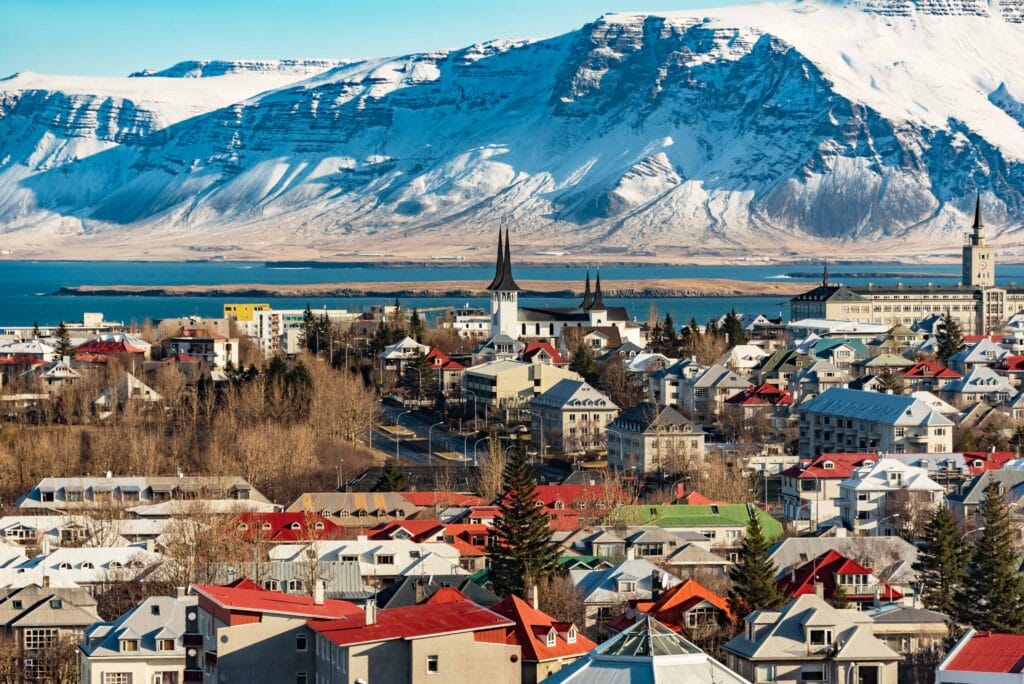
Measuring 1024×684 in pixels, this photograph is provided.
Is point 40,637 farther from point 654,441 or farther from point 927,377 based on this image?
point 927,377

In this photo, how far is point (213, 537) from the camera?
50875mm

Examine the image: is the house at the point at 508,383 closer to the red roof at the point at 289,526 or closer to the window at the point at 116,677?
the red roof at the point at 289,526

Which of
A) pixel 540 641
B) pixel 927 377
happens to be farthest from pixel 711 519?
pixel 927 377

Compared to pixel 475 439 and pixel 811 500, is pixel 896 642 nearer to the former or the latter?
pixel 811 500

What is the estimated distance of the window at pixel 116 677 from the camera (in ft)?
125

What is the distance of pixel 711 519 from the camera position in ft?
198

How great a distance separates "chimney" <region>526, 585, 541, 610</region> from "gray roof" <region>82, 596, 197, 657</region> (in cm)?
560

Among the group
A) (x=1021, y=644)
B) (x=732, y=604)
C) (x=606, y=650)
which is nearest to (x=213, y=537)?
(x=732, y=604)

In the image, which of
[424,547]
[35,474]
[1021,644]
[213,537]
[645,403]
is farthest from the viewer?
[645,403]

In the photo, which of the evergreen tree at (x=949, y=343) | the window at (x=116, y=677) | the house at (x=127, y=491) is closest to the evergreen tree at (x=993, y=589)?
the window at (x=116, y=677)

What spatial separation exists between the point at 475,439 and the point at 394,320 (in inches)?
1634

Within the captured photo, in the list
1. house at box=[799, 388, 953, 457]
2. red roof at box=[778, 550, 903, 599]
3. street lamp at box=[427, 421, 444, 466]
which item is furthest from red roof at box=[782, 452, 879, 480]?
red roof at box=[778, 550, 903, 599]

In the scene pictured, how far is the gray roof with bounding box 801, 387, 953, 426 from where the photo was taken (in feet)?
265

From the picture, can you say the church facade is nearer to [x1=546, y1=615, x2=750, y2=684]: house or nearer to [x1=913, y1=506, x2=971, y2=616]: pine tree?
[x1=913, y1=506, x2=971, y2=616]: pine tree
